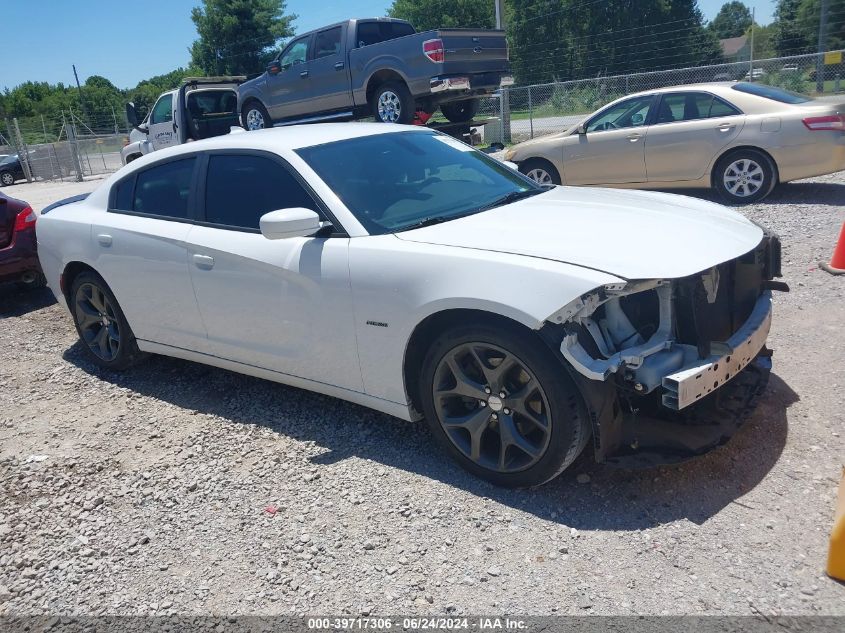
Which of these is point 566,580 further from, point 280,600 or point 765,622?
point 280,600

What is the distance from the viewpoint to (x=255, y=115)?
46.8ft

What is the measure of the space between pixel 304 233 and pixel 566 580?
2.02 m

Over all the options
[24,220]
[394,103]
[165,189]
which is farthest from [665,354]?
[394,103]

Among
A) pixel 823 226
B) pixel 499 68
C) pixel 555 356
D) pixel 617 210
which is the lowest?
pixel 823 226

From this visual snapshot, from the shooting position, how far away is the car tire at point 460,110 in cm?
1310

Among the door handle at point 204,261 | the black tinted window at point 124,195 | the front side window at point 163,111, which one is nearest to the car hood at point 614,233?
the door handle at point 204,261

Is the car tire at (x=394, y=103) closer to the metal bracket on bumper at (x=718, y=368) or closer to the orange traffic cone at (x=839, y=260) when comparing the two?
the orange traffic cone at (x=839, y=260)

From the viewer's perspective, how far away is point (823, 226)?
738 cm

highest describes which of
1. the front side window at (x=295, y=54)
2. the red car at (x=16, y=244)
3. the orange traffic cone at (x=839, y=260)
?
the front side window at (x=295, y=54)

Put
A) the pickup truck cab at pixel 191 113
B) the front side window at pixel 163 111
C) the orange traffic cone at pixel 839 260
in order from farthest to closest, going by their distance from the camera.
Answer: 1. the front side window at pixel 163 111
2. the pickup truck cab at pixel 191 113
3. the orange traffic cone at pixel 839 260

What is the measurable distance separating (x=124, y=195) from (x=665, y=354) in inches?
153

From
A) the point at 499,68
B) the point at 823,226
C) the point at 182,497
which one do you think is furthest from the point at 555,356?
the point at 499,68

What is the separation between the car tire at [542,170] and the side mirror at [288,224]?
23.6 ft

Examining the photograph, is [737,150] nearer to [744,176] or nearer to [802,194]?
[744,176]
